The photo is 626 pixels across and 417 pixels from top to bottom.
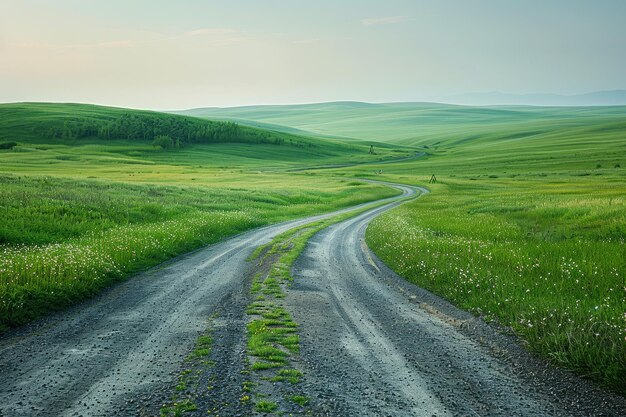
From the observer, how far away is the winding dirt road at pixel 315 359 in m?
7.64

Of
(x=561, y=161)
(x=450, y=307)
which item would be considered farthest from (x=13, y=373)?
(x=561, y=161)

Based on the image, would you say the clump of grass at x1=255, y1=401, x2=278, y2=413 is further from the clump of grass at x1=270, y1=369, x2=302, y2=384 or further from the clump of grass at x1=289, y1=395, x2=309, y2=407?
the clump of grass at x1=270, y1=369, x2=302, y2=384

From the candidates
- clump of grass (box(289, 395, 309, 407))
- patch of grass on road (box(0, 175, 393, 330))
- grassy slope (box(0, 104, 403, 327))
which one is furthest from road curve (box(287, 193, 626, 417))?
grassy slope (box(0, 104, 403, 327))

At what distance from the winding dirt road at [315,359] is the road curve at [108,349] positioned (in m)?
0.03

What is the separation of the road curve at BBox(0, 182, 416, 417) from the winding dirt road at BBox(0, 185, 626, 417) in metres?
0.03

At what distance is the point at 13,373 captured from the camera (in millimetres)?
8695

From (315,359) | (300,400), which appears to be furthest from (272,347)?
(300,400)

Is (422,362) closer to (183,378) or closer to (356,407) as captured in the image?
(356,407)

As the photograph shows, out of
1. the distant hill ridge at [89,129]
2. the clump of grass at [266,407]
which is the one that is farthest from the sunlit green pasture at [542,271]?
the distant hill ridge at [89,129]

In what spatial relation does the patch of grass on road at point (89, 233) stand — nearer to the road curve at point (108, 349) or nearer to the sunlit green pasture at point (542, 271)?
the road curve at point (108, 349)

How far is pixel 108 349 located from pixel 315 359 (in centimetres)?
434

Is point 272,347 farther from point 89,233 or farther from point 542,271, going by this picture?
point 89,233

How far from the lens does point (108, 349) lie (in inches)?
394

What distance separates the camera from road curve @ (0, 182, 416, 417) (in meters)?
7.70
